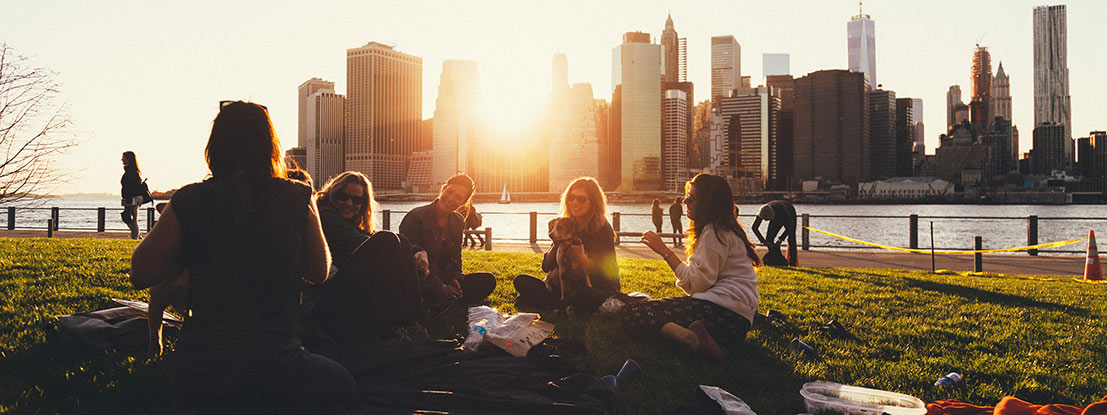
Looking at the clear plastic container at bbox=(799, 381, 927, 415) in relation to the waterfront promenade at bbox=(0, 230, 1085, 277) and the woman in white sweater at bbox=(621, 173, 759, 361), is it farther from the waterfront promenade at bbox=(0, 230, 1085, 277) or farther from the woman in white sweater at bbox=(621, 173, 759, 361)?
the waterfront promenade at bbox=(0, 230, 1085, 277)

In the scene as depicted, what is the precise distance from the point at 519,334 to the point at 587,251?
4.81 ft

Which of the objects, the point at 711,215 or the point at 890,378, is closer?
the point at 890,378

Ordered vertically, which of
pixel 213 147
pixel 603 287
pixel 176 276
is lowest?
pixel 603 287

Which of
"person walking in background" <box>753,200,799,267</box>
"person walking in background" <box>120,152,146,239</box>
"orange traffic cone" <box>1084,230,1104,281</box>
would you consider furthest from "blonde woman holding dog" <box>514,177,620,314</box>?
"person walking in background" <box>120,152,146,239</box>

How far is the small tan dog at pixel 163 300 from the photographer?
2.82 meters

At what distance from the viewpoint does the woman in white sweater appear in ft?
14.5

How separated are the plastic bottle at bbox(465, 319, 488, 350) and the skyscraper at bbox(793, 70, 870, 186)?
166 m

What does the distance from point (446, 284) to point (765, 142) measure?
587ft

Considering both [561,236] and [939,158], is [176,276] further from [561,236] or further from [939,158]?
[939,158]

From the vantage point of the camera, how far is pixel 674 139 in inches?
7146

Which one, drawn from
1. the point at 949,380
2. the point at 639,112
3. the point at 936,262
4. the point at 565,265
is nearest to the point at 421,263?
the point at 565,265

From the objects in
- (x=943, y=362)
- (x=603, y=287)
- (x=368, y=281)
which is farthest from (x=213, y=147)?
(x=943, y=362)

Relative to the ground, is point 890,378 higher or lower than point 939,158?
lower

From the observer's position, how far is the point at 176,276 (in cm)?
284
